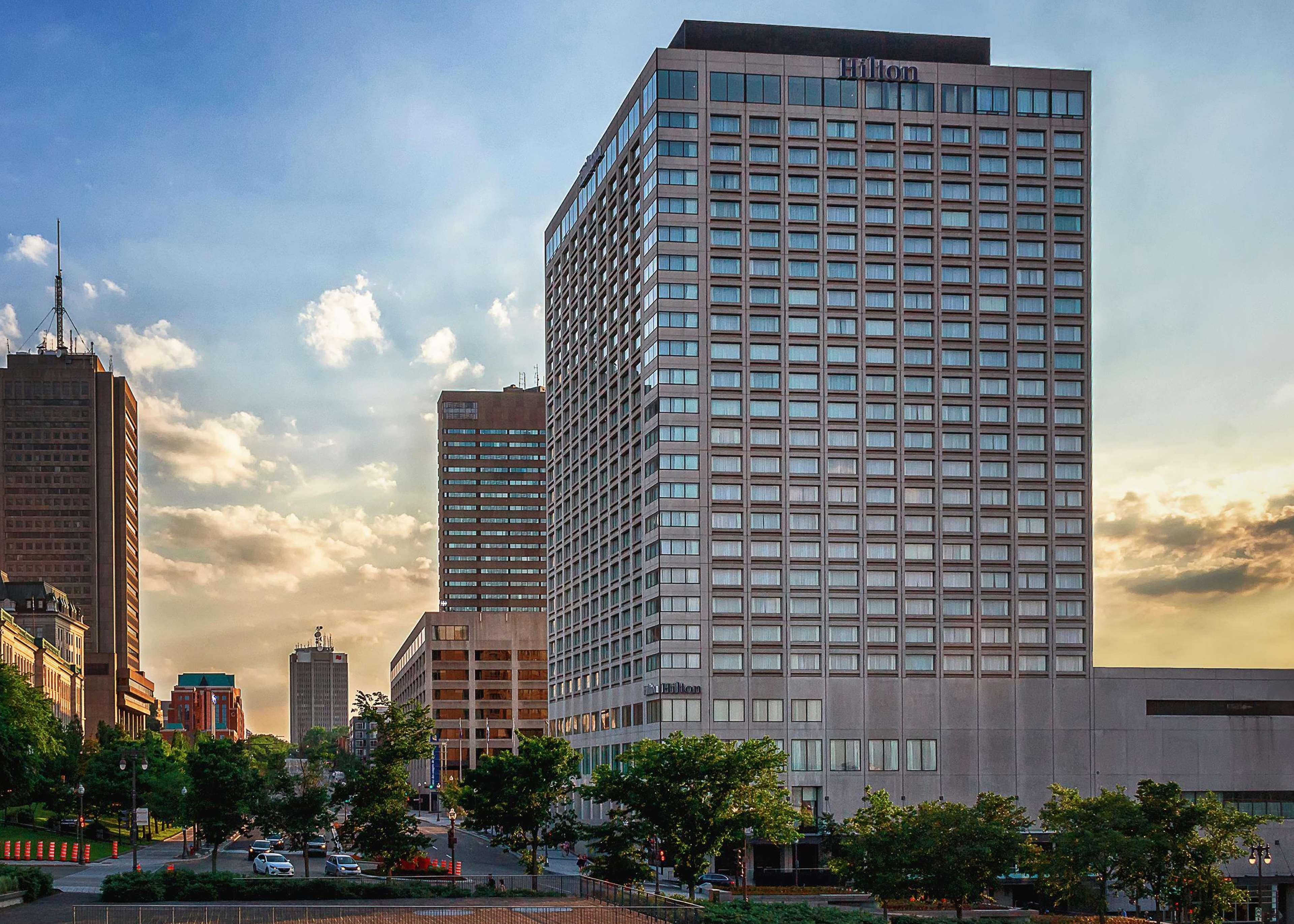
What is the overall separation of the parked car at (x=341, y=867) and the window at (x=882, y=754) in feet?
167

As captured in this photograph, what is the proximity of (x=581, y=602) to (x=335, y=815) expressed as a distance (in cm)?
7105

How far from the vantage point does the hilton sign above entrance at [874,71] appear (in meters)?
126

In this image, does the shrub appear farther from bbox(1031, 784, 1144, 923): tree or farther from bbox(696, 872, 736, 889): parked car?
bbox(696, 872, 736, 889): parked car

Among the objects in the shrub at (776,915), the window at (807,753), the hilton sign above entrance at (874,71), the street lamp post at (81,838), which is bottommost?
the street lamp post at (81,838)

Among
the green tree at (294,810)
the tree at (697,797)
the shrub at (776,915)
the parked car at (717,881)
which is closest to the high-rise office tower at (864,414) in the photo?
the parked car at (717,881)

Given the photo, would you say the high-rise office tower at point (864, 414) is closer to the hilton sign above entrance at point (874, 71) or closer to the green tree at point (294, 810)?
the hilton sign above entrance at point (874, 71)

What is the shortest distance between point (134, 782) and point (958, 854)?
56413 mm

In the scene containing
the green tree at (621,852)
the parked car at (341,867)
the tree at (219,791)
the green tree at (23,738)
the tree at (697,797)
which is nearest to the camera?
the green tree at (621,852)

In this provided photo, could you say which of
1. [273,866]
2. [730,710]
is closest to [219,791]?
[273,866]

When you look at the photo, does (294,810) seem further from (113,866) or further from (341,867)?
(113,866)

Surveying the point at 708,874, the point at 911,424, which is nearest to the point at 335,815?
the point at 708,874

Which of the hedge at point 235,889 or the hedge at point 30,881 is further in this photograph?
the hedge at point 235,889

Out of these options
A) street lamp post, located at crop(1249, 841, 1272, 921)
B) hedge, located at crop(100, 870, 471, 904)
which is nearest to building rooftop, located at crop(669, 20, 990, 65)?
street lamp post, located at crop(1249, 841, 1272, 921)

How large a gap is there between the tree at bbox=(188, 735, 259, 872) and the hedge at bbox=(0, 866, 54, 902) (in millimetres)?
21423
